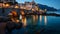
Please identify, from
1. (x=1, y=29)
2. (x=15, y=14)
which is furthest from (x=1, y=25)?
(x=15, y=14)

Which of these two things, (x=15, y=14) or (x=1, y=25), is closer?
(x=1, y=25)

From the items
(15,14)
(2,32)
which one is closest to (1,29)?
(2,32)

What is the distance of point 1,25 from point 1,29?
20 centimetres

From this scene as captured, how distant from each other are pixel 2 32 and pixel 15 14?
28.9 metres

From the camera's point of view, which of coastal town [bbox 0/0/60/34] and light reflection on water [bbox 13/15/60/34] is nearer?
coastal town [bbox 0/0/60/34]

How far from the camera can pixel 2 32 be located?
22.3 ft

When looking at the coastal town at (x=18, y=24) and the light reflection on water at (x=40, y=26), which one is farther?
the light reflection on water at (x=40, y=26)

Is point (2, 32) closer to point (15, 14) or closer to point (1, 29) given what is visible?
point (1, 29)

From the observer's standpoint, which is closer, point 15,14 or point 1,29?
point 1,29

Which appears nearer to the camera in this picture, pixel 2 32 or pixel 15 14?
pixel 2 32

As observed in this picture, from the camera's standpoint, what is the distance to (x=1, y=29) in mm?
6762

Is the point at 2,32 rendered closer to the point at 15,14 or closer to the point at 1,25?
the point at 1,25

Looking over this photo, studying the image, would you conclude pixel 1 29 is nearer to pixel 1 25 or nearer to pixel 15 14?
pixel 1 25
